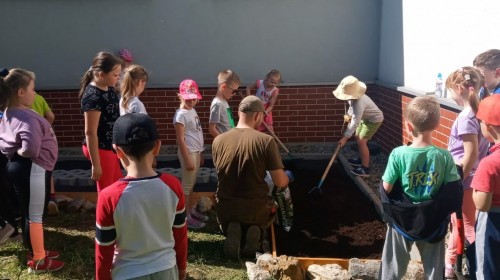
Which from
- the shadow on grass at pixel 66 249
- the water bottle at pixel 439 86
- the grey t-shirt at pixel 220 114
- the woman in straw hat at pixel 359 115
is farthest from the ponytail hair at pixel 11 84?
the water bottle at pixel 439 86

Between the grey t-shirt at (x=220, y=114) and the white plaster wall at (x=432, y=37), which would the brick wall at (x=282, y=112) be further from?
the grey t-shirt at (x=220, y=114)

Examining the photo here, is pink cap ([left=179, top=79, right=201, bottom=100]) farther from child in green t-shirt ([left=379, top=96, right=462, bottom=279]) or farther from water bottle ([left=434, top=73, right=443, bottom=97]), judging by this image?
water bottle ([left=434, top=73, right=443, bottom=97])

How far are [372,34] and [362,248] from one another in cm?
491

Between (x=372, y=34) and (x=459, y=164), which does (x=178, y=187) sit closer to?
(x=459, y=164)

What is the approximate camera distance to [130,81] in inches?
178

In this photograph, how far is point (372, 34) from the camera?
28.0 feet

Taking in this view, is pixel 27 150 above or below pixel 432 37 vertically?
below

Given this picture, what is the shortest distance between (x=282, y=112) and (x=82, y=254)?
4.85m

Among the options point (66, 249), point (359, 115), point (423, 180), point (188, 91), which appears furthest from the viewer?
point (359, 115)

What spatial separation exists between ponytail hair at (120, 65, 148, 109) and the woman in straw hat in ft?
9.70

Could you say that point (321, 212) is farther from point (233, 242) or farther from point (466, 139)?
point (466, 139)

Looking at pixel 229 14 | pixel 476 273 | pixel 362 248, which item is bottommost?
pixel 362 248

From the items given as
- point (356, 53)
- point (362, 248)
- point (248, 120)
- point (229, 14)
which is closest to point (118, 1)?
point (229, 14)

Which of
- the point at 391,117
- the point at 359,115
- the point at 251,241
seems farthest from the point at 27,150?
the point at 391,117
